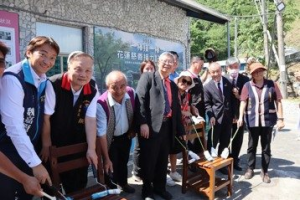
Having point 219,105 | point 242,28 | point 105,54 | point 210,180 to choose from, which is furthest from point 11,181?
point 242,28

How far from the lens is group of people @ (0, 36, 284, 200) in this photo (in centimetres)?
212

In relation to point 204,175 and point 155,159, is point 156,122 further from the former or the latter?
point 204,175

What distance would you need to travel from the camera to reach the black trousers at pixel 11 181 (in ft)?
7.07

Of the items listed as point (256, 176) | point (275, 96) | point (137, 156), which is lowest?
point (256, 176)

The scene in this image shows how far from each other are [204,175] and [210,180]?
54cm

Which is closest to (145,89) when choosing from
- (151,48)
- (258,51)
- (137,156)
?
(137,156)

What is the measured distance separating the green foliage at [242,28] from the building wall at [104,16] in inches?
459

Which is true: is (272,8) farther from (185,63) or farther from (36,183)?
(36,183)

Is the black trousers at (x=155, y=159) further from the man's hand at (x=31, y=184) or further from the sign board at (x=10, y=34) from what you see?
the sign board at (x=10, y=34)

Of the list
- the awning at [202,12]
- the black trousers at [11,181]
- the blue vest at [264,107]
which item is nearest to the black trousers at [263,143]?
the blue vest at [264,107]

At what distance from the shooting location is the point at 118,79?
3.45 metres

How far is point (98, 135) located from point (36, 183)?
3.92ft

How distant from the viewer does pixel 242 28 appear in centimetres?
2533

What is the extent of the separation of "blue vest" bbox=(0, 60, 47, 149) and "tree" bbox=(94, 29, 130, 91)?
13.5ft
